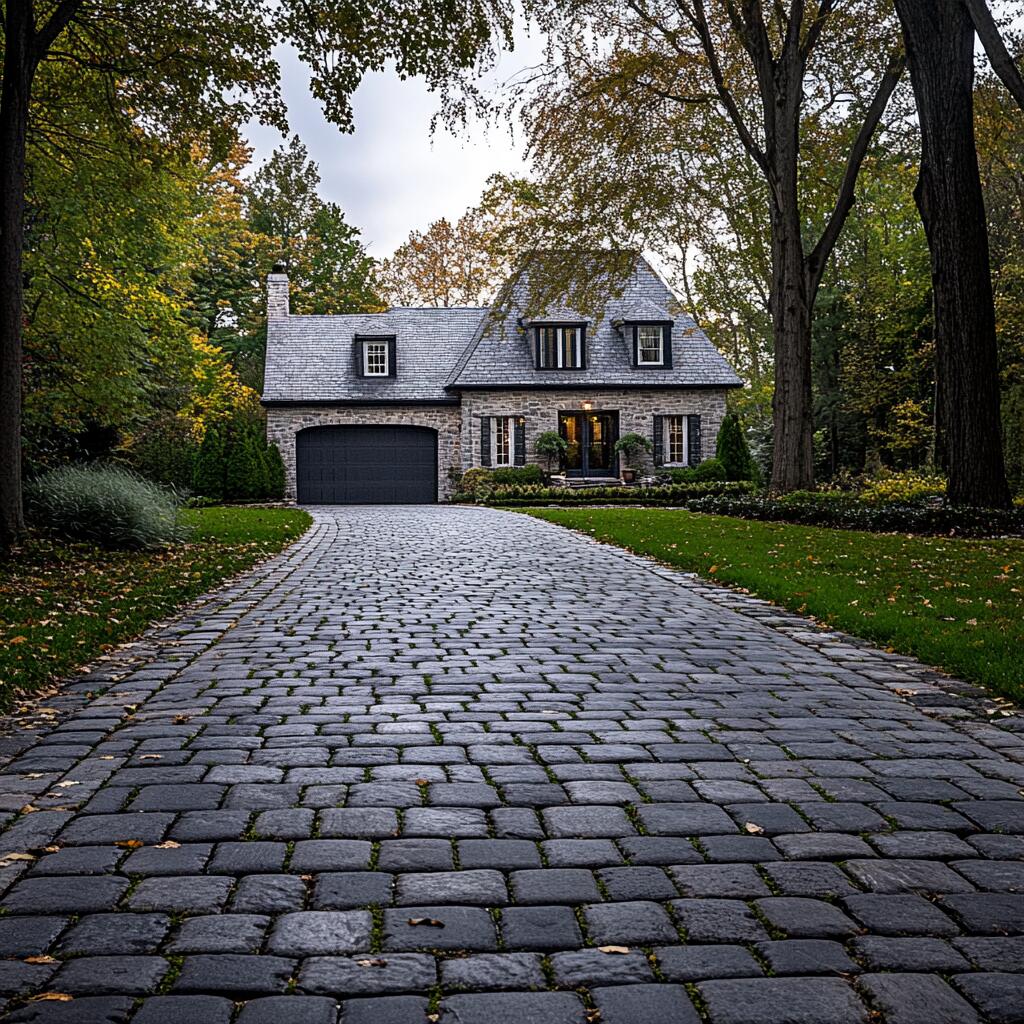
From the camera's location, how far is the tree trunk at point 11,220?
11.3 metres

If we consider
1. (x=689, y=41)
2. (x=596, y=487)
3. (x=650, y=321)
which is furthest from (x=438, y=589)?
(x=650, y=321)

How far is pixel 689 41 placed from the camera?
2019 cm

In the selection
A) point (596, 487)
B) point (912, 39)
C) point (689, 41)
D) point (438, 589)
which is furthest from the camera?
point (596, 487)

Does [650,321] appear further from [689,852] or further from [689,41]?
[689,852]

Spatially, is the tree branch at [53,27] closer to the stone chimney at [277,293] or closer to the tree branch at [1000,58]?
the tree branch at [1000,58]

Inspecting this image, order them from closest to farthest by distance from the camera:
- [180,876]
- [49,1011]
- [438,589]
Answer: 1. [49,1011]
2. [180,876]
3. [438,589]

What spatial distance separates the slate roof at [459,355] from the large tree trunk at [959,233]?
58.7ft

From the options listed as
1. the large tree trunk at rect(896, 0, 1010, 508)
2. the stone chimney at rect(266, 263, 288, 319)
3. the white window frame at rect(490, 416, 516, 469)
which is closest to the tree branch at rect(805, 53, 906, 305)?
the large tree trunk at rect(896, 0, 1010, 508)

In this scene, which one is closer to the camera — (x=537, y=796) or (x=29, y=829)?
(x=29, y=829)

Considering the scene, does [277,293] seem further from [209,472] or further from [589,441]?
[589,441]

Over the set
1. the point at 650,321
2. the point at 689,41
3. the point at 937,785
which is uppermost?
the point at 689,41

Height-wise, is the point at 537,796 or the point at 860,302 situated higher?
the point at 860,302

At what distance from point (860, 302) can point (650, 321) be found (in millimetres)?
7589

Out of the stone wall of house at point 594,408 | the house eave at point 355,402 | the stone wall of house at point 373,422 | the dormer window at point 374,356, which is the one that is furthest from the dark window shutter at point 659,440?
the dormer window at point 374,356
